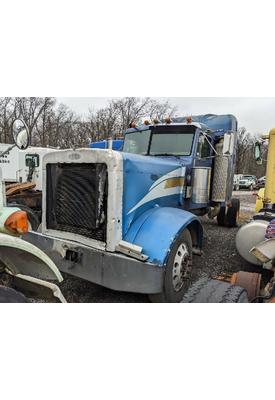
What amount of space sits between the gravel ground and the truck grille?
0.82 meters

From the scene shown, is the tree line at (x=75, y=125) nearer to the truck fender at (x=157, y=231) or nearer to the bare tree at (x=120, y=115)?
the bare tree at (x=120, y=115)

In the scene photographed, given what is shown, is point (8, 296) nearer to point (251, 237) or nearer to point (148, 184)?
point (148, 184)

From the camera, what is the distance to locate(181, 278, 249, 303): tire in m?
2.33

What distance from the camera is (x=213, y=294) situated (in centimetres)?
238

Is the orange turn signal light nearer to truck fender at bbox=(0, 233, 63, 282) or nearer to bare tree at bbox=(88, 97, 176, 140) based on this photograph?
truck fender at bbox=(0, 233, 63, 282)

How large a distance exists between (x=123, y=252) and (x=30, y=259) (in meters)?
0.89

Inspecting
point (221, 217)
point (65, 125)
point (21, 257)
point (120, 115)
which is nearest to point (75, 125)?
point (65, 125)

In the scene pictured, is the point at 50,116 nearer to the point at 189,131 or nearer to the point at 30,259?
the point at 189,131

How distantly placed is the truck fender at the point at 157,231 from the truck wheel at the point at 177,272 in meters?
0.12

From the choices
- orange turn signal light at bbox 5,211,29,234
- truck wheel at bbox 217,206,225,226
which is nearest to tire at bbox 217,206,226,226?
truck wheel at bbox 217,206,225,226

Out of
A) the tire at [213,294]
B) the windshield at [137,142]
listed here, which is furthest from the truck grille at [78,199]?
the windshield at [137,142]

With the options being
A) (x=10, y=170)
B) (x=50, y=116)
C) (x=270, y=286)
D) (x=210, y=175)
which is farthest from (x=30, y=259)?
(x=50, y=116)

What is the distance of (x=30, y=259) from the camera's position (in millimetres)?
2238

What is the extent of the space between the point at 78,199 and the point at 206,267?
239cm
